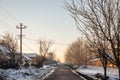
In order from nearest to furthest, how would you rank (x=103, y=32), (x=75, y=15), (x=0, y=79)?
(x=103, y=32) → (x=75, y=15) → (x=0, y=79)

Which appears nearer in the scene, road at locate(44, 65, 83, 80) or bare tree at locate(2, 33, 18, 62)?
road at locate(44, 65, 83, 80)

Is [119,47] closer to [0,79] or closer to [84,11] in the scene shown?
[84,11]

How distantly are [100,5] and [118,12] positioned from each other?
0.83 meters

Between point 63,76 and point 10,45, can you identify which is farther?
point 10,45

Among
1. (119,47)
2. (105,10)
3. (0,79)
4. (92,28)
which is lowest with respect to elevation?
(0,79)

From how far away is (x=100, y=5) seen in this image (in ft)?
37.3

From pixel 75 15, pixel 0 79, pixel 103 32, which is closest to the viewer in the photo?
pixel 103 32

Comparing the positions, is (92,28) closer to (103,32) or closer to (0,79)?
(103,32)

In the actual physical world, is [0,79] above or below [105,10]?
below

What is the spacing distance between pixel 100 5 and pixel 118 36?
1543mm

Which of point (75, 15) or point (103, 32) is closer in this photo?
point (103, 32)

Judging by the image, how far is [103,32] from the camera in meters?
11.1

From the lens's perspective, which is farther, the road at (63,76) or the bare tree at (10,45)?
the bare tree at (10,45)

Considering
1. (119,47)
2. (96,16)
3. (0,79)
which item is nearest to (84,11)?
(96,16)
